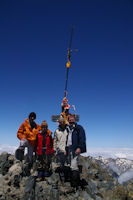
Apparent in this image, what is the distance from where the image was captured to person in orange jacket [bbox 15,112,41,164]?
297 inches

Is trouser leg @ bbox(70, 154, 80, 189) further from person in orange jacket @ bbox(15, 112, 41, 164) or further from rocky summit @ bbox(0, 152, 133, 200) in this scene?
person in orange jacket @ bbox(15, 112, 41, 164)

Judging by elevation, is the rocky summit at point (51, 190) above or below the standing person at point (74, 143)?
below

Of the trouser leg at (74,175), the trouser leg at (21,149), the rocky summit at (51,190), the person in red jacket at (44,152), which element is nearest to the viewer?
the rocky summit at (51,190)

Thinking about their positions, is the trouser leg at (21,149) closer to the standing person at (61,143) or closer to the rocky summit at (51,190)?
the rocky summit at (51,190)

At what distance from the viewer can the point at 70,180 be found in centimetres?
705

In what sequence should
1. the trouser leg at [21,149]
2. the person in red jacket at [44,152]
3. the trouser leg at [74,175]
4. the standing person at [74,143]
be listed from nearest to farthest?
the trouser leg at [74,175] → the standing person at [74,143] → the person in red jacket at [44,152] → the trouser leg at [21,149]

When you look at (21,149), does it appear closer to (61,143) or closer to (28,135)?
(28,135)

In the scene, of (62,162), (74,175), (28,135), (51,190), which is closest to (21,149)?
(28,135)

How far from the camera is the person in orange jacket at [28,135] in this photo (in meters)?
7.55

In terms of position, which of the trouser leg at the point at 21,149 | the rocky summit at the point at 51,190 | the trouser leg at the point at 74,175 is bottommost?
the rocky summit at the point at 51,190

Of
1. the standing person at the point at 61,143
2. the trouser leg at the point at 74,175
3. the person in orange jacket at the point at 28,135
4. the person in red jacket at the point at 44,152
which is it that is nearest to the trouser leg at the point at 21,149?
the person in orange jacket at the point at 28,135

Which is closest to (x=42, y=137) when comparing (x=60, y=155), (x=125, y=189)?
(x=60, y=155)

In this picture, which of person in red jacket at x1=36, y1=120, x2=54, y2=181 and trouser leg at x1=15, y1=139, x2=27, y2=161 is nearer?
person in red jacket at x1=36, y1=120, x2=54, y2=181

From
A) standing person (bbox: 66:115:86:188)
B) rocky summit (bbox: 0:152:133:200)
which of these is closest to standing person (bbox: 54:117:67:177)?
standing person (bbox: 66:115:86:188)
